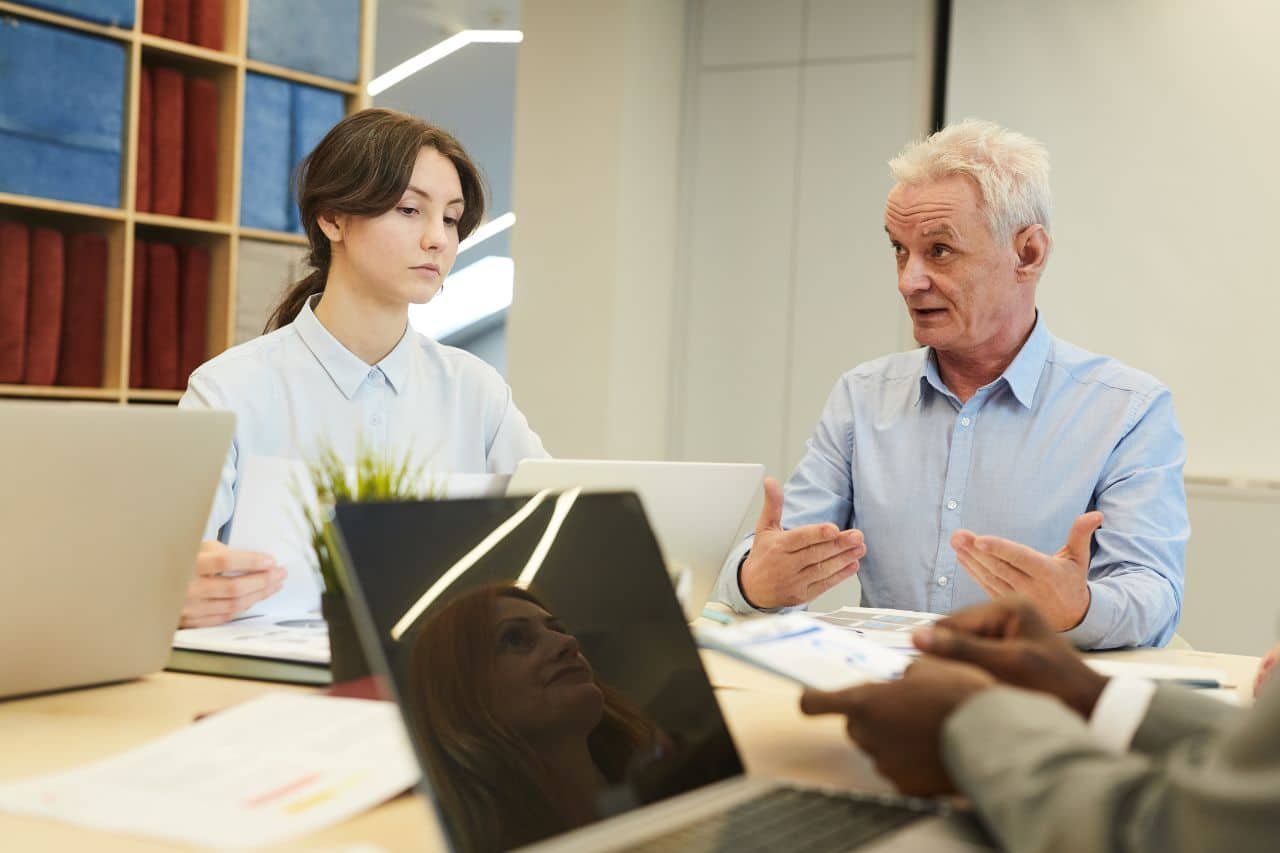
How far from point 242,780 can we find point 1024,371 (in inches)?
66.9

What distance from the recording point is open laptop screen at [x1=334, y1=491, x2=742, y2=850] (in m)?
0.81

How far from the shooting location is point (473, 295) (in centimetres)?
807

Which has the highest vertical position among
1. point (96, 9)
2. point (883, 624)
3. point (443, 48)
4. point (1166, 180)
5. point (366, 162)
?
point (443, 48)

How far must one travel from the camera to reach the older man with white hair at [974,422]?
7.21 ft

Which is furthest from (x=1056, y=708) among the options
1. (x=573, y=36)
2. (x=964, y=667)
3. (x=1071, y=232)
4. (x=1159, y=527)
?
(x=573, y=36)

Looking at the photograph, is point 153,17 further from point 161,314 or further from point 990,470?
point 990,470

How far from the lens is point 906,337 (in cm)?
420

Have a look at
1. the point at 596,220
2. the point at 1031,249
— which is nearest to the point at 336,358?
the point at 1031,249

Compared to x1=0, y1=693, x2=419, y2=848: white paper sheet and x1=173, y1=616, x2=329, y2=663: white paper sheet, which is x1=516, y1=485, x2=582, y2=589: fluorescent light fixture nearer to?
x1=0, y1=693, x2=419, y2=848: white paper sheet

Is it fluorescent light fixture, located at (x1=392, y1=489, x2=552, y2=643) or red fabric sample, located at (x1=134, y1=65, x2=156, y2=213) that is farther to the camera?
red fabric sample, located at (x1=134, y1=65, x2=156, y2=213)

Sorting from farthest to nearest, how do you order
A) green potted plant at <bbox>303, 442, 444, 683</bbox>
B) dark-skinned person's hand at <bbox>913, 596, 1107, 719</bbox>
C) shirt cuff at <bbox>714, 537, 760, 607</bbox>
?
1. shirt cuff at <bbox>714, 537, 760, 607</bbox>
2. green potted plant at <bbox>303, 442, 444, 683</bbox>
3. dark-skinned person's hand at <bbox>913, 596, 1107, 719</bbox>

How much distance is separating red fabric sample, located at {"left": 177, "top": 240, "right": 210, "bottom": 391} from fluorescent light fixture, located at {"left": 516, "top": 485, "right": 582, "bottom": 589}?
2750mm

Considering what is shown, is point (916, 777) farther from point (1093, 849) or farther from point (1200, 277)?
point (1200, 277)

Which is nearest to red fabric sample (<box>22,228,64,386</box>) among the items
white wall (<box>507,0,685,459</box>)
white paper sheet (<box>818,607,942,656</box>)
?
white wall (<box>507,0,685,459</box>)
